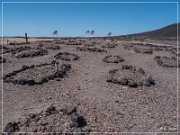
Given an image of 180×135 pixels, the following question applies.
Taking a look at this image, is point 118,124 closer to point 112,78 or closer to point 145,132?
point 145,132

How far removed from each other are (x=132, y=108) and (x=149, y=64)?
9652 millimetres

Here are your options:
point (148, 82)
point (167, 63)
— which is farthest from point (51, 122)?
point (167, 63)

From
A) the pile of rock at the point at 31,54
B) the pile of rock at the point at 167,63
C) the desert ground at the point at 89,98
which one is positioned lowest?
the desert ground at the point at 89,98

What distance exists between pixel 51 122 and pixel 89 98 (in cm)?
290

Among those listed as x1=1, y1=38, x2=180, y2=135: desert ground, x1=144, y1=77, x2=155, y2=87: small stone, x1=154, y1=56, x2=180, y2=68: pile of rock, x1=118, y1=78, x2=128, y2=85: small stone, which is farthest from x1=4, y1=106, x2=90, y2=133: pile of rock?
x1=154, y1=56, x2=180, y2=68: pile of rock

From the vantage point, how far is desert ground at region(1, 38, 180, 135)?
32.1 feet

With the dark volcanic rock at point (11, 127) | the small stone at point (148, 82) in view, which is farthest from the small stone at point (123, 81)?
the dark volcanic rock at point (11, 127)

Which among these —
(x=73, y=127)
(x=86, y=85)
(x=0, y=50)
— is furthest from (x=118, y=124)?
(x=0, y=50)

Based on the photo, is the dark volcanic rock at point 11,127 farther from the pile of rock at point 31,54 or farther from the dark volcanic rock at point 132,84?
the pile of rock at point 31,54

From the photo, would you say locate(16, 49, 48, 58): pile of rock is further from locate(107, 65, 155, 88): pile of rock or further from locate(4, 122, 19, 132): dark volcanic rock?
locate(4, 122, 19, 132): dark volcanic rock

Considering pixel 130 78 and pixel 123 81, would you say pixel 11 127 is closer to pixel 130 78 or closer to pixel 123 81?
pixel 123 81

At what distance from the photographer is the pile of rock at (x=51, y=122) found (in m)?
9.44

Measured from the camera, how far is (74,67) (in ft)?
60.5

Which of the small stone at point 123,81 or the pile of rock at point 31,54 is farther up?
the pile of rock at point 31,54
